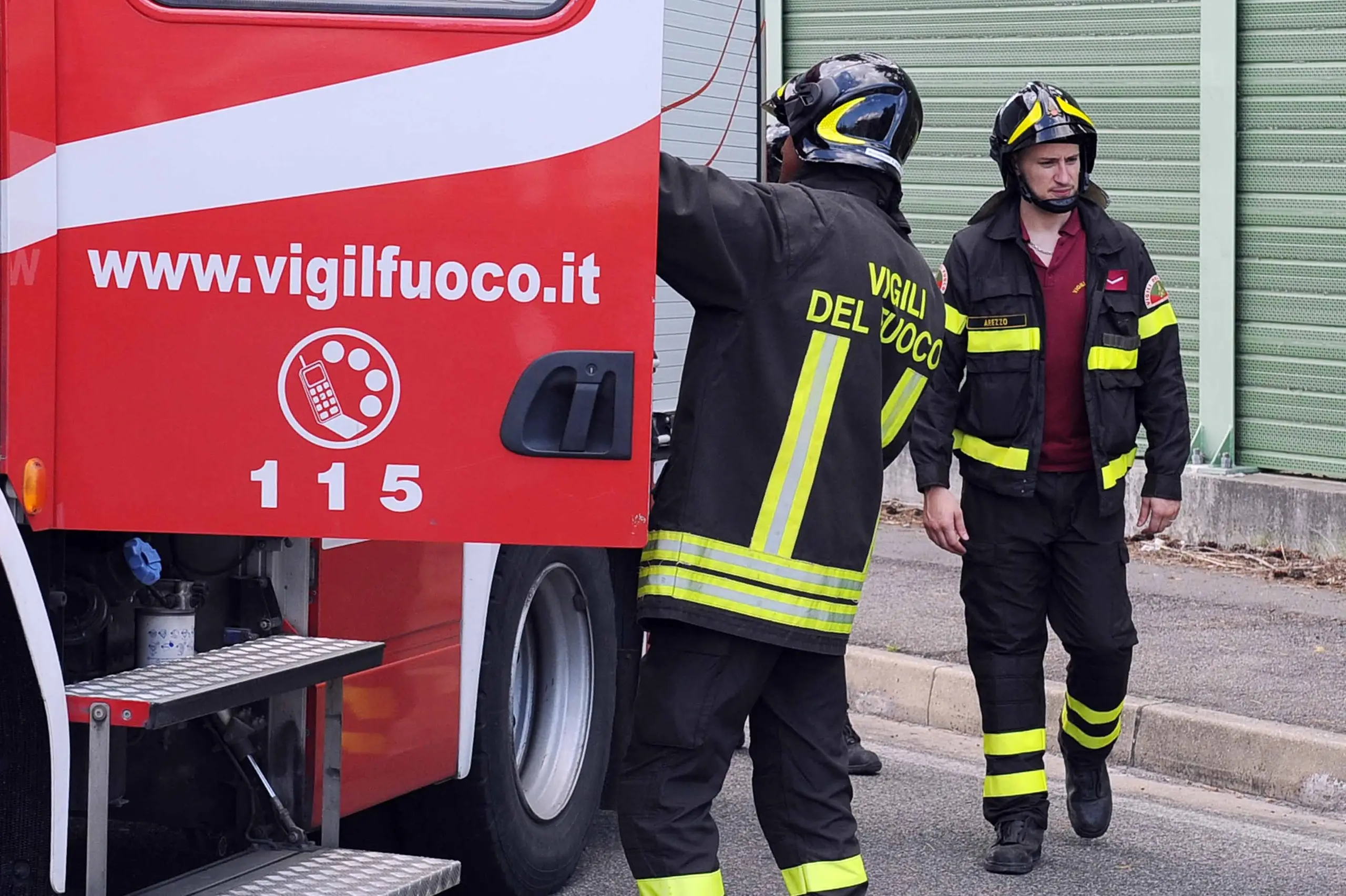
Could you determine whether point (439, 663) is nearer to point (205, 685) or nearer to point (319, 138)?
point (205, 685)

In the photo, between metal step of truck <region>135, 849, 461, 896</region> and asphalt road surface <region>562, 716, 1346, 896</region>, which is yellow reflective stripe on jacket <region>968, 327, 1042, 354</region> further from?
metal step of truck <region>135, 849, 461, 896</region>

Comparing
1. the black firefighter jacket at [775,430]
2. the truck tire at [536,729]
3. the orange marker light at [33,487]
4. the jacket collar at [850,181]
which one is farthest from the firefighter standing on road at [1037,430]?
the orange marker light at [33,487]

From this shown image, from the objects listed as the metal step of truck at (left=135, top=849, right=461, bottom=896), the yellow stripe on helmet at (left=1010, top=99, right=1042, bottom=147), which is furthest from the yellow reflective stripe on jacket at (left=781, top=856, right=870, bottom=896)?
the yellow stripe on helmet at (left=1010, top=99, right=1042, bottom=147)

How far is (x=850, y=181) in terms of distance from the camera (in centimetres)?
373

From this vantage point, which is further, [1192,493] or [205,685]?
[1192,493]

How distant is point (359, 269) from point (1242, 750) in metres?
3.96

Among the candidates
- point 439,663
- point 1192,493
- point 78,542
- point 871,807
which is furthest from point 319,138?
point 1192,493

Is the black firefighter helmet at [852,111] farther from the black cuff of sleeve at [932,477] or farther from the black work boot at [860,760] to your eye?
the black work boot at [860,760]

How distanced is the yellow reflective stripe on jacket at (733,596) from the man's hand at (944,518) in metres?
1.63

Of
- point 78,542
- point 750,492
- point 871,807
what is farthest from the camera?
point 871,807

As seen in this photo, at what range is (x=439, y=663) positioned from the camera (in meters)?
4.22

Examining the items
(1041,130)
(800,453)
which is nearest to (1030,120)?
(1041,130)

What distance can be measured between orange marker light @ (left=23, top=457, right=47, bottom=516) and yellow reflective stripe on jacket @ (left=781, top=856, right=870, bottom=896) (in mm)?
1521

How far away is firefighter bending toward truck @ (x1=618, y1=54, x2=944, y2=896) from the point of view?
136 inches
